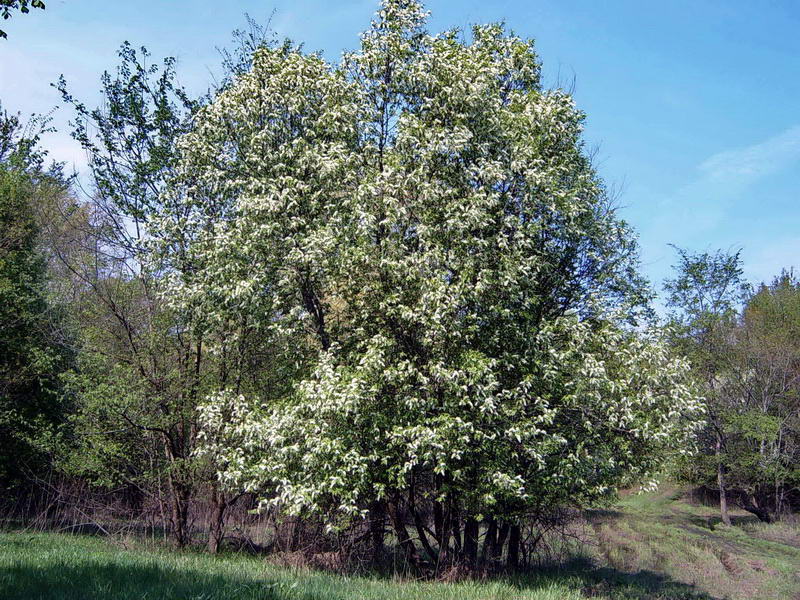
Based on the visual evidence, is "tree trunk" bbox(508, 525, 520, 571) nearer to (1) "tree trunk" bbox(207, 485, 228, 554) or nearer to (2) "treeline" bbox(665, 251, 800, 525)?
(1) "tree trunk" bbox(207, 485, 228, 554)

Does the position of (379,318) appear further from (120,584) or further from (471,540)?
(120,584)

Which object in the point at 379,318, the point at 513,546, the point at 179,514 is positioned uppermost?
the point at 379,318

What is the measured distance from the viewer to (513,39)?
1767 centimetres

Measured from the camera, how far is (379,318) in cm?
1508

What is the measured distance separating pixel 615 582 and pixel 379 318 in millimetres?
10973

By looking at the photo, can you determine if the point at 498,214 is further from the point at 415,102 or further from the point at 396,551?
the point at 396,551

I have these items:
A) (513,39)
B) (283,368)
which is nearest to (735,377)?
(513,39)

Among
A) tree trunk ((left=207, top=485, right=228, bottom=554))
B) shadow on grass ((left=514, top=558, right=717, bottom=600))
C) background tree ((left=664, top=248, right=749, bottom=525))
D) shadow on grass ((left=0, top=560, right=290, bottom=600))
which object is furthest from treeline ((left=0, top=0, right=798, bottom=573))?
background tree ((left=664, top=248, right=749, bottom=525))

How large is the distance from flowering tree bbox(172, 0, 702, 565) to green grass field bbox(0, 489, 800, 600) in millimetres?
2200

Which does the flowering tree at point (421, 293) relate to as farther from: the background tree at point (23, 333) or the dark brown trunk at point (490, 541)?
the background tree at point (23, 333)

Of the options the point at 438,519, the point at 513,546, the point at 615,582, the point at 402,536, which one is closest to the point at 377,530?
the point at 402,536

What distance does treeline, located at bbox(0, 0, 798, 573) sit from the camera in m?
13.8

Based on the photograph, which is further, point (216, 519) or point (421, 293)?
point (216, 519)

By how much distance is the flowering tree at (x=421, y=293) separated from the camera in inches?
536
